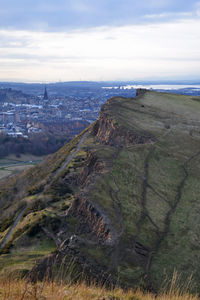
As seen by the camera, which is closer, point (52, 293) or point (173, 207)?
point (52, 293)

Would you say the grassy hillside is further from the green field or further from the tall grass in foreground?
the green field

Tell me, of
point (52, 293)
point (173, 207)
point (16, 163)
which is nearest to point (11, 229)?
point (173, 207)

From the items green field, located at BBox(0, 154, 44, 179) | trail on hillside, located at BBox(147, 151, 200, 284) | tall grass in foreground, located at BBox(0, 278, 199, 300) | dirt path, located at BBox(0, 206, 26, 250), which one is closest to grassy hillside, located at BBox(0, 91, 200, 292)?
trail on hillside, located at BBox(147, 151, 200, 284)

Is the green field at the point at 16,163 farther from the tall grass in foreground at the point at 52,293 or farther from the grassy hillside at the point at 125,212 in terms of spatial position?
the tall grass in foreground at the point at 52,293

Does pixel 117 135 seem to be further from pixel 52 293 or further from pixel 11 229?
pixel 52 293

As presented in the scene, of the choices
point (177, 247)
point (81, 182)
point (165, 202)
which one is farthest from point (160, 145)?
point (177, 247)

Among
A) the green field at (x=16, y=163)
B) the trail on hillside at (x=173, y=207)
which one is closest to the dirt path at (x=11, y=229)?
the trail on hillside at (x=173, y=207)

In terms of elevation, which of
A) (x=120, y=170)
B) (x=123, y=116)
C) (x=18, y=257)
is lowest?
(x=18, y=257)

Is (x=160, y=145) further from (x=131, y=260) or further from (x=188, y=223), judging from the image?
(x=131, y=260)
